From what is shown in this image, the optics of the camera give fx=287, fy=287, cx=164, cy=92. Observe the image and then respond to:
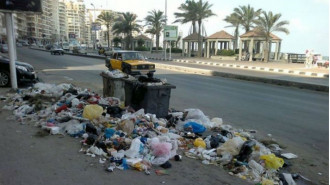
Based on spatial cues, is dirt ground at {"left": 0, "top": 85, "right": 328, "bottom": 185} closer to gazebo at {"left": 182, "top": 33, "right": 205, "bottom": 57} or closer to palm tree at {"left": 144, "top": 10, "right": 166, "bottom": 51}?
gazebo at {"left": 182, "top": 33, "right": 205, "bottom": 57}

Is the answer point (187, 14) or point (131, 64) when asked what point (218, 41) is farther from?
point (131, 64)

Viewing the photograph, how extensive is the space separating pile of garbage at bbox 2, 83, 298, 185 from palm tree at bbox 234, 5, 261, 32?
135ft

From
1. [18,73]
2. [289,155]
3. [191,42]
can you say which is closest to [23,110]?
[18,73]

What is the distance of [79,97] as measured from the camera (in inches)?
304

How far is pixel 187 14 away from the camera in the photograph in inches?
1886

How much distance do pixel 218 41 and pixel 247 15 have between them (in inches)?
229

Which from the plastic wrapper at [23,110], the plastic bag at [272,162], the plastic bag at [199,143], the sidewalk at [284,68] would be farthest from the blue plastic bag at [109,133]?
the sidewalk at [284,68]

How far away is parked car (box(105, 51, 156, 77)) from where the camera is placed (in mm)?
16867

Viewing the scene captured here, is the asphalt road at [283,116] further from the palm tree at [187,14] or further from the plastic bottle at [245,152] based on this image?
the palm tree at [187,14]

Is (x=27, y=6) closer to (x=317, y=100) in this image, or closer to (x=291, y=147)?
(x=291, y=147)

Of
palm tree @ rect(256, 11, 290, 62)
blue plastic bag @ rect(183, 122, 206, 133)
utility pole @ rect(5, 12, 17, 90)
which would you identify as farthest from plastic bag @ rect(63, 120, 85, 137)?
palm tree @ rect(256, 11, 290, 62)

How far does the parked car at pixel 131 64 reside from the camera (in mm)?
16867

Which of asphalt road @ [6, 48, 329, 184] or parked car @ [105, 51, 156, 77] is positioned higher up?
parked car @ [105, 51, 156, 77]

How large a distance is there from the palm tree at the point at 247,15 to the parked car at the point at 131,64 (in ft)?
100.0
